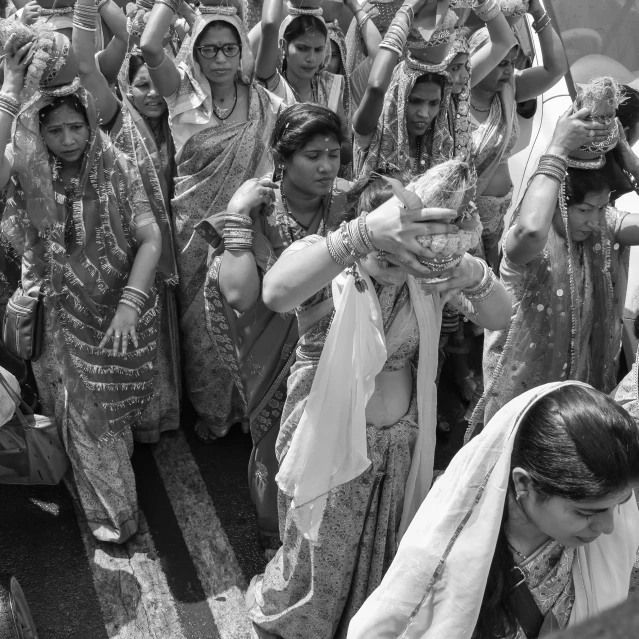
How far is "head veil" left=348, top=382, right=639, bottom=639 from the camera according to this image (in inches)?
68.3

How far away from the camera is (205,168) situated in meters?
3.94

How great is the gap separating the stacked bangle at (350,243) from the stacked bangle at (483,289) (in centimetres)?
38

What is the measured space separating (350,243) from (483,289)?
1.50ft

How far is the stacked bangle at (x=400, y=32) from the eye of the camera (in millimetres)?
3510

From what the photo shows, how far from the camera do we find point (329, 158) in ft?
8.98

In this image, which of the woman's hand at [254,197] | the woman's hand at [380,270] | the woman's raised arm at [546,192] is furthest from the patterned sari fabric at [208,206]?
the woman's hand at [380,270]

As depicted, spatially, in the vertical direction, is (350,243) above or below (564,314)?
above

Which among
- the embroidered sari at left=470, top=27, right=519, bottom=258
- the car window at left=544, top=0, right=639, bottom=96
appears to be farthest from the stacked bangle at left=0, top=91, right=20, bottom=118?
the car window at left=544, top=0, right=639, bottom=96

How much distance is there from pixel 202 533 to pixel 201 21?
2.32 metres

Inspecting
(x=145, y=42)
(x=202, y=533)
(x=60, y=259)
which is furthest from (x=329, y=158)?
(x=202, y=533)

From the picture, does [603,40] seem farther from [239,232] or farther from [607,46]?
[239,232]

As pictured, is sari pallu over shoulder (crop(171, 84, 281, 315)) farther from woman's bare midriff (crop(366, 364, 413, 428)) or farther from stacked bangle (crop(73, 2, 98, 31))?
woman's bare midriff (crop(366, 364, 413, 428))

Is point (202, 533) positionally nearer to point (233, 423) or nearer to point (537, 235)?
point (233, 423)

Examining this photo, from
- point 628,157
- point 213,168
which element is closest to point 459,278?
point 628,157
